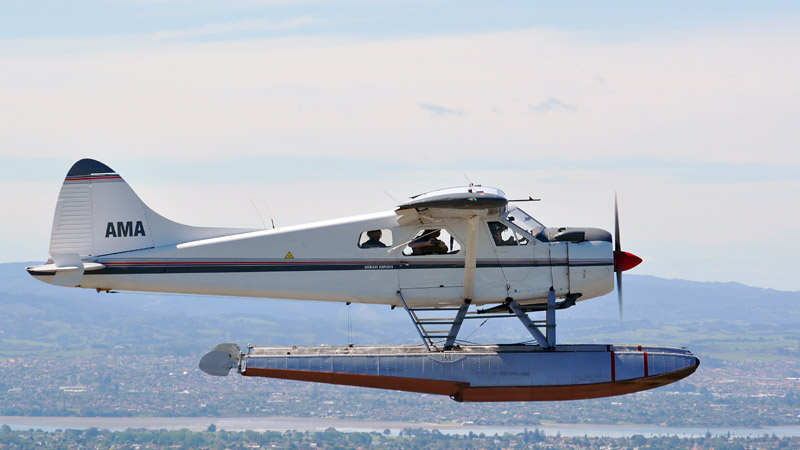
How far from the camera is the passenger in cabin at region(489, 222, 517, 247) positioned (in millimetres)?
26406

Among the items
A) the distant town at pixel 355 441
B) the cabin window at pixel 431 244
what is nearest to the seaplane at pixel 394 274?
the cabin window at pixel 431 244

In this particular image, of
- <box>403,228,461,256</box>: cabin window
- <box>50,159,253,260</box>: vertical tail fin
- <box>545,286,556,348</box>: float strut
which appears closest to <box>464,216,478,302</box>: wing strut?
<box>403,228,461,256</box>: cabin window

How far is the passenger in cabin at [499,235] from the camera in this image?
2641 centimetres

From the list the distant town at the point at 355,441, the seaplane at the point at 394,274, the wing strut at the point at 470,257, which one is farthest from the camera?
the distant town at the point at 355,441

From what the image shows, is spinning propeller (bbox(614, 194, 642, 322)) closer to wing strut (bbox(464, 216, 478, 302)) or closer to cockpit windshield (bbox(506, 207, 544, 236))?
cockpit windshield (bbox(506, 207, 544, 236))

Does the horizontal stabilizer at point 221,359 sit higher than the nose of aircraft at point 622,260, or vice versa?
the nose of aircraft at point 622,260

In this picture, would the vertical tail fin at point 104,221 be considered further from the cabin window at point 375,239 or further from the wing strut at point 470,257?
the wing strut at point 470,257

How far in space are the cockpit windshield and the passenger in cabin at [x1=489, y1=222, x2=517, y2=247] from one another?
251 mm

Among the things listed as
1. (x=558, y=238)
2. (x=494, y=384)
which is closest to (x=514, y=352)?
(x=494, y=384)

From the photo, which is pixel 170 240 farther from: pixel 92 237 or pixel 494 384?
pixel 494 384

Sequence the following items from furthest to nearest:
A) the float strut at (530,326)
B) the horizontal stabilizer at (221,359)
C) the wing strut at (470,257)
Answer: the float strut at (530,326) → the horizontal stabilizer at (221,359) → the wing strut at (470,257)

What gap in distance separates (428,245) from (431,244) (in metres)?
0.08

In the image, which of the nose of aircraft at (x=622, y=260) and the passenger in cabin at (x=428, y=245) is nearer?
the passenger in cabin at (x=428, y=245)

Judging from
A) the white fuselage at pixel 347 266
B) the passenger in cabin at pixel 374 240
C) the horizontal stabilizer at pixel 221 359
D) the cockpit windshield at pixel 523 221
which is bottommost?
the horizontal stabilizer at pixel 221 359
